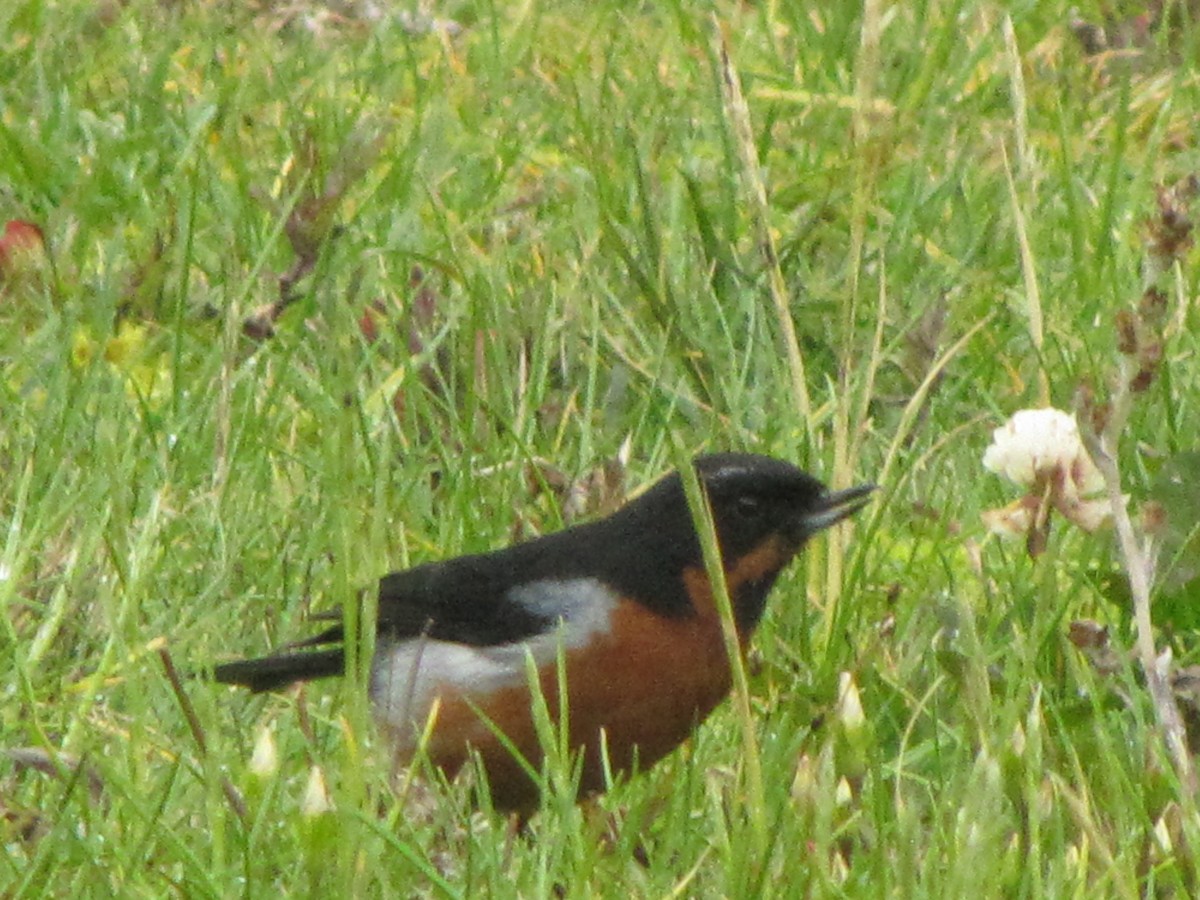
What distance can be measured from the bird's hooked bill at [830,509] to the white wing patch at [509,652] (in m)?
0.37

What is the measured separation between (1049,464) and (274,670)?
4.15ft

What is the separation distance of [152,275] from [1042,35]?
112 inches

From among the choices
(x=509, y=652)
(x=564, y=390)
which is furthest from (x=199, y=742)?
(x=564, y=390)

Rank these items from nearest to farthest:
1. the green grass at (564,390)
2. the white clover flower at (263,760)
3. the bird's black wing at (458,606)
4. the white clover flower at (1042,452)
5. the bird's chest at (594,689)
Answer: the white clover flower at (263,760), the green grass at (564,390), the white clover flower at (1042,452), the bird's chest at (594,689), the bird's black wing at (458,606)

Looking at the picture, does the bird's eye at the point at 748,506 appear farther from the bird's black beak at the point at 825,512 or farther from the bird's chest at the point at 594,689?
the bird's chest at the point at 594,689

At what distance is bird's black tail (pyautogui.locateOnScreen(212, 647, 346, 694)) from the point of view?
393 centimetres

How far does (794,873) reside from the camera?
9.09 feet

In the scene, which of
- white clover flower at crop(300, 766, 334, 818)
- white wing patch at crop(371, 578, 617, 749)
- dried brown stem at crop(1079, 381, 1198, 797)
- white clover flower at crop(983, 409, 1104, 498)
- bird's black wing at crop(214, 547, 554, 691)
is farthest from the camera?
bird's black wing at crop(214, 547, 554, 691)

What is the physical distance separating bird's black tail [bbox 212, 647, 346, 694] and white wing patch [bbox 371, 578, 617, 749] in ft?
0.39

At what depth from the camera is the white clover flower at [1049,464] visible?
3.43 m

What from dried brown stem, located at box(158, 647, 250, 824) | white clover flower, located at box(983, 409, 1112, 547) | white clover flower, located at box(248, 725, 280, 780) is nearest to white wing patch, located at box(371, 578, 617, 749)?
white clover flower, located at box(983, 409, 1112, 547)

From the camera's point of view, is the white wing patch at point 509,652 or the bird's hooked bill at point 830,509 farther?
the bird's hooked bill at point 830,509

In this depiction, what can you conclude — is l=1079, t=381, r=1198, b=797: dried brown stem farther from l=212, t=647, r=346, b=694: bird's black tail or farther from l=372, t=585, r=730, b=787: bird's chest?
l=212, t=647, r=346, b=694: bird's black tail

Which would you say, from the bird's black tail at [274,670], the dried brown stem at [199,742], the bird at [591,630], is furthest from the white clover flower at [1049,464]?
the dried brown stem at [199,742]
